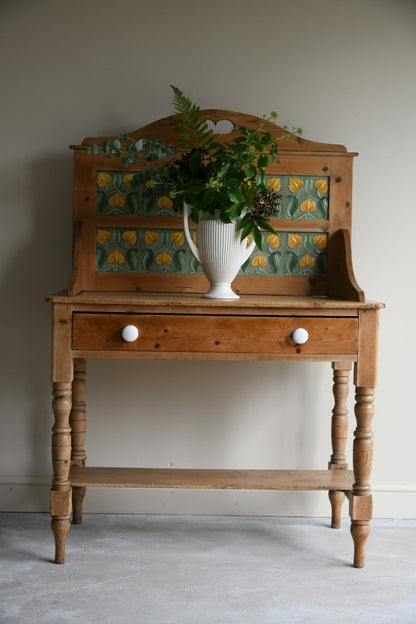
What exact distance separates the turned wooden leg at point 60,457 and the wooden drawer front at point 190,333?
178 mm

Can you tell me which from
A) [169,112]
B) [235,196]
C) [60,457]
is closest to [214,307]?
[235,196]

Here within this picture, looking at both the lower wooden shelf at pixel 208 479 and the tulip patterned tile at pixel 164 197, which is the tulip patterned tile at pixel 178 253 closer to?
the tulip patterned tile at pixel 164 197

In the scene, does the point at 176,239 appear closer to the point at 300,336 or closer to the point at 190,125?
the point at 190,125

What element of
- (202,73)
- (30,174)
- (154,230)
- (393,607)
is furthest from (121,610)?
(202,73)

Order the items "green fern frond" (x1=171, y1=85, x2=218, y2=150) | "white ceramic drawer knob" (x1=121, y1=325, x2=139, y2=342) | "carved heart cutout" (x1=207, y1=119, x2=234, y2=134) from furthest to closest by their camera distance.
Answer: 1. "carved heart cutout" (x1=207, y1=119, x2=234, y2=134)
2. "green fern frond" (x1=171, y1=85, x2=218, y2=150)
3. "white ceramic drawer knob" (x1=121, y1=325, x2=139, y2=342)

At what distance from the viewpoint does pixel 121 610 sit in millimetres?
2078

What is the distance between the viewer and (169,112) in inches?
113

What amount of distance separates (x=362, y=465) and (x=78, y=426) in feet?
3.49

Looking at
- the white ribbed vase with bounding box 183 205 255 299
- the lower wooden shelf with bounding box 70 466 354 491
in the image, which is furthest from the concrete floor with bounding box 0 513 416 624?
the white ribbed vase with bounding box 183 205 255 299

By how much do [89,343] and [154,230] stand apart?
2.09 feet

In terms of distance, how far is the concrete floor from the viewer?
208cm

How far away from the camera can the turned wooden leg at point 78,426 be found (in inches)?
108

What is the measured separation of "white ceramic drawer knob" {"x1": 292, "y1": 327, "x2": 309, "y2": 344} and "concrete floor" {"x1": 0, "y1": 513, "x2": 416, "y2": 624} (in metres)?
0.76

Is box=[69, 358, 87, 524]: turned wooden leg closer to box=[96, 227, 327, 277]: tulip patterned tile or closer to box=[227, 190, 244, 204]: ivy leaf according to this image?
box=[96, 227, 327, 277]: tulip patterned tile
